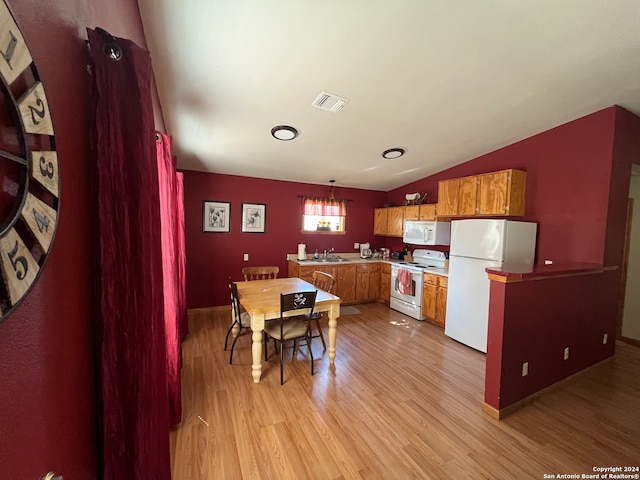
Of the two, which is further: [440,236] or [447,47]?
[440,236]

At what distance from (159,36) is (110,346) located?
1773mm

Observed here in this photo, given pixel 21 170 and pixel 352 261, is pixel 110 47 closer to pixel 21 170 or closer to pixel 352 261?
pixel 21 170

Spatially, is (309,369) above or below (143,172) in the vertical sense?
below

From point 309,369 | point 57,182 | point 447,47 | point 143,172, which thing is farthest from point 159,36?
point 309,369

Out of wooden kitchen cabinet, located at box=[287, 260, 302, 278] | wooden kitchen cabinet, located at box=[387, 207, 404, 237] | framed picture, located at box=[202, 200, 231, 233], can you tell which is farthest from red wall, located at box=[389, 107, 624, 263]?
framed picture, located at box=[202, 200, 231, 233]

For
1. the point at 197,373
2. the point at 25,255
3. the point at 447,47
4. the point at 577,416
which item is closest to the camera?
the point at 25,255

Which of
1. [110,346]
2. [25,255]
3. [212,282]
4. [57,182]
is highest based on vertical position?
[57,182]

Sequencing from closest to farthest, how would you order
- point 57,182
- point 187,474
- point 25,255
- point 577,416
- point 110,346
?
point 25,255
point 57,182
point 110,346
point 187,474
point 577,416

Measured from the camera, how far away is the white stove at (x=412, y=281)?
13.5 ft

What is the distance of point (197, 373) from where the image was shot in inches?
99.6

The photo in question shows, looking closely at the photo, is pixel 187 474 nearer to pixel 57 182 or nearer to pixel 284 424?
pixel 284 424

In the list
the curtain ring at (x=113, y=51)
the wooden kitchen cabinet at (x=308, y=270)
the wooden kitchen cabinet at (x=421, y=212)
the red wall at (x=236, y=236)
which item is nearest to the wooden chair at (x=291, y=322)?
the wooden kitchen cabinet at (x=308, y=270)

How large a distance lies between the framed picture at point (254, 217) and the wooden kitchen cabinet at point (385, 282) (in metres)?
2.41

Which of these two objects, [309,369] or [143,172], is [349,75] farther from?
[309,369]
